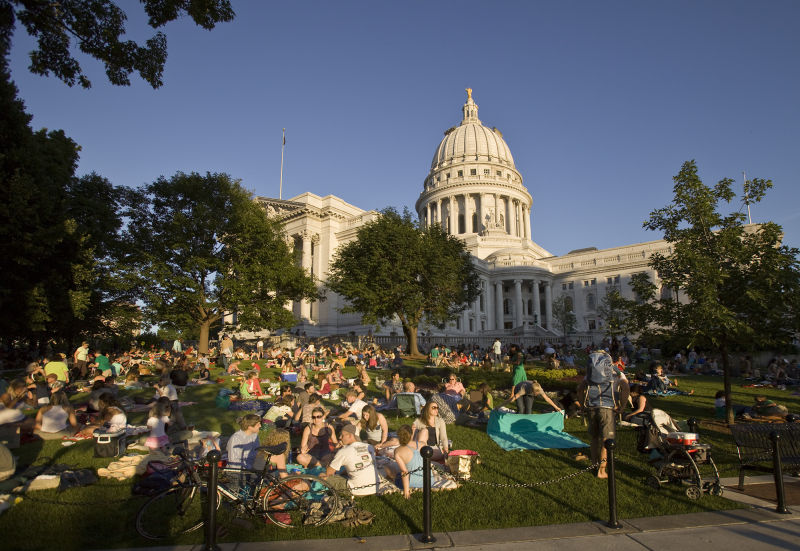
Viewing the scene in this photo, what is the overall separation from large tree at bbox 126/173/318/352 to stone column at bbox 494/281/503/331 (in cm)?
Answer: 4404

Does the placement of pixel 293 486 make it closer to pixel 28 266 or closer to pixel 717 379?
pixel 28 266

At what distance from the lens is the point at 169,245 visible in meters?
28.5

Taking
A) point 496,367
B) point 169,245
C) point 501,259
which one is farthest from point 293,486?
point 501,259

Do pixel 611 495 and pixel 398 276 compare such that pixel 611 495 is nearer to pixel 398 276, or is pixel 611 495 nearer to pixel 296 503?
pixel 296 503

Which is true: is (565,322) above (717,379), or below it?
above

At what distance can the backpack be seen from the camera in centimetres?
758

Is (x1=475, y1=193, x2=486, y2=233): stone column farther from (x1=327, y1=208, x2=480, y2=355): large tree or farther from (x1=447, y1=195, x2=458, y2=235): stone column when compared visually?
(x1=327, y1=208, x2=480, y2=355): large tree

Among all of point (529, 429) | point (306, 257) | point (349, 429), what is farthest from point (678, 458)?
point (306, 257)

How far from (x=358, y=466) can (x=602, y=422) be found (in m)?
4.09

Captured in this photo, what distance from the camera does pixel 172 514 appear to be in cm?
576

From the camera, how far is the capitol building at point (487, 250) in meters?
50.3

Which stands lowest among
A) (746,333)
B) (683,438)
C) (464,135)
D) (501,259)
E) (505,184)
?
(683,438)

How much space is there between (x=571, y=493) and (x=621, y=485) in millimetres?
950

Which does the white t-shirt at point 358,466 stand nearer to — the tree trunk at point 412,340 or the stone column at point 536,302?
the tree trunk at point 412,340
